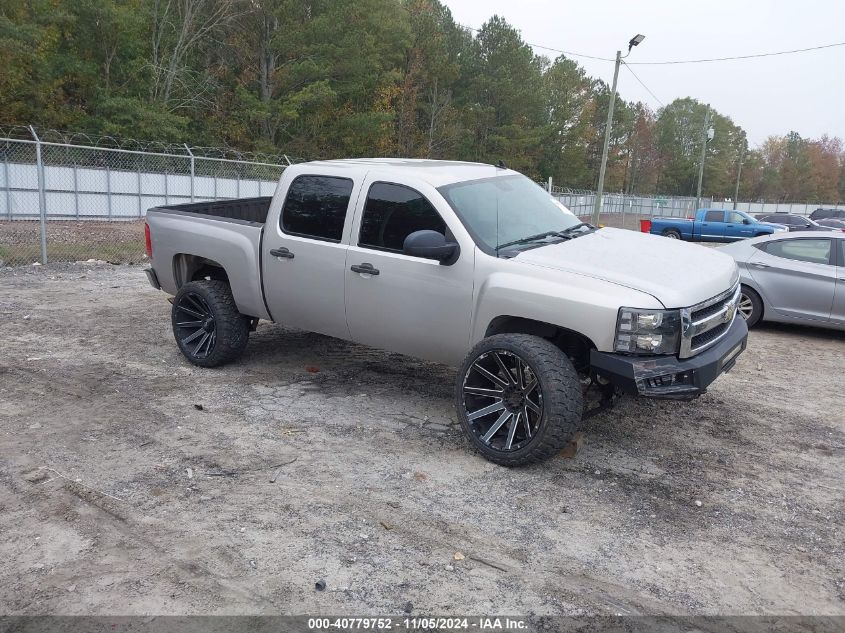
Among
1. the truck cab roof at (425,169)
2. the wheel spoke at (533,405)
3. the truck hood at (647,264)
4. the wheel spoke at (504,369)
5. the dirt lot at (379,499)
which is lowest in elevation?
the dirt lot at (379,499)

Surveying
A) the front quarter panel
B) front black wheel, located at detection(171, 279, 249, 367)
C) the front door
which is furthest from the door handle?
front black wheel, located at detection(171, 279, 249, 367)

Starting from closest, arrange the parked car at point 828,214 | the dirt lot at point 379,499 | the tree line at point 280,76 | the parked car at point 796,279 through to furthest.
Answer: the dirt lot at point 379,499, the parked car at point 796,279, the tree line at point 280,76, the parked car at point 828,214

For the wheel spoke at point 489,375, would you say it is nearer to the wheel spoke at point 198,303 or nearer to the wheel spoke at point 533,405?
the wheel spoke at point 533,405

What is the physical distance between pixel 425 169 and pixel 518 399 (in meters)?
2.08

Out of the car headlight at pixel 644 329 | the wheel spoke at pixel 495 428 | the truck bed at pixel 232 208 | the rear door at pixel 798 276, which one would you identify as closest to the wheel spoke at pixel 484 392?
the wheel spoke at pixel 495 428

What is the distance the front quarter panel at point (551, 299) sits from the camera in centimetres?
418

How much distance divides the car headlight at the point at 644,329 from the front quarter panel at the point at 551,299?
42 mm

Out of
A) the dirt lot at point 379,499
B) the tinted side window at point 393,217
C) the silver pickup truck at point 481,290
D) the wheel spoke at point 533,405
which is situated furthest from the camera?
the tinted side window at point 393,217

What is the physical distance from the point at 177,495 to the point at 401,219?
98.0 inches

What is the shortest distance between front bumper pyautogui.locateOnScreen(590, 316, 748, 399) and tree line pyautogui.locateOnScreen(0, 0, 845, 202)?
31901 mm

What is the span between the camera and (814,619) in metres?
3.13

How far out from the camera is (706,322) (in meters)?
4.52

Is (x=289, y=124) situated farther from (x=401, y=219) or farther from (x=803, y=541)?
(x=803, y=541)

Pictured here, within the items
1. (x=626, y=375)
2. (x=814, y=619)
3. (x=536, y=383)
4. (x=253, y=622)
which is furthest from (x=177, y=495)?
(x=814, y=619)
